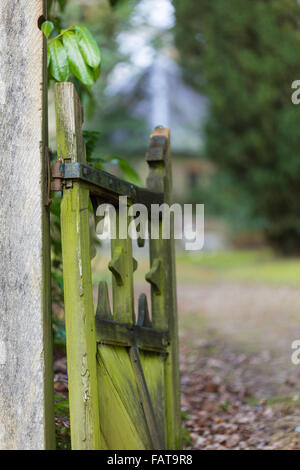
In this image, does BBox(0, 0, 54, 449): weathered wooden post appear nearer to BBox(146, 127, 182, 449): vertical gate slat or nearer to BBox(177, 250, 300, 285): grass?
BBox(146, 127, 182, 449): vertical gate slat

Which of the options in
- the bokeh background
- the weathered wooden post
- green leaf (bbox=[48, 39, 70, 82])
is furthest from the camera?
the bokeh background

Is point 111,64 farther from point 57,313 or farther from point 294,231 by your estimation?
point 57,313

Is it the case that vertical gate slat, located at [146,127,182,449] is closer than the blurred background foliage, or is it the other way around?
vertical gate slat, located at [146,127,182,449]

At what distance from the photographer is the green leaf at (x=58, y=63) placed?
2340 millimetres

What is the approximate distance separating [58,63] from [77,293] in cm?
97

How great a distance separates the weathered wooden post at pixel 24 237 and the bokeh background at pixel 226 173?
0.59 meters

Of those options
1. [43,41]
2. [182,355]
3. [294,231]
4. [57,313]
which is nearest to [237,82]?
[294,231]

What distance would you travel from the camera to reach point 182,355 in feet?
20.1

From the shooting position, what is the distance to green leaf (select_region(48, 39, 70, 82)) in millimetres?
2340

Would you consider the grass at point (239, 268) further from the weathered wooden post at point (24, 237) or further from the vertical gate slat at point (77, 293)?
the weathered wooden post at point (24, 237)

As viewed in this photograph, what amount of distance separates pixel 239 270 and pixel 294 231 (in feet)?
6.34

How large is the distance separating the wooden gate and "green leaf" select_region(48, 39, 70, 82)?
392 millimetres

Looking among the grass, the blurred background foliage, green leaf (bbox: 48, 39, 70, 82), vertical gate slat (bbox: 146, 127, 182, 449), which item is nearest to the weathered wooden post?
green leaf (bbox: 48, 39, 70, 82)

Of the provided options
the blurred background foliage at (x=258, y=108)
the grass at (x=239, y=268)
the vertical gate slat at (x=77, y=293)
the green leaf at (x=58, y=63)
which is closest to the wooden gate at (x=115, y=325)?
the vertical gate slat at (x=77, y=293)
